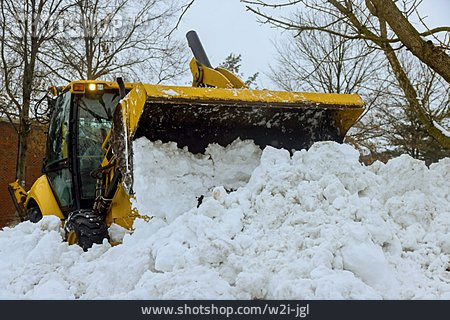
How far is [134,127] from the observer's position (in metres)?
3.65

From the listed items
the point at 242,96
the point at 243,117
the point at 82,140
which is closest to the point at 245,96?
the point at 242,96

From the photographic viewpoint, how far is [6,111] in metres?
9.05

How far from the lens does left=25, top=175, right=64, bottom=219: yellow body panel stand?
4.79 m

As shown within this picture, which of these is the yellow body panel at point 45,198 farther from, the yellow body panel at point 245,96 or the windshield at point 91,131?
the yellow body panel at point 245,96

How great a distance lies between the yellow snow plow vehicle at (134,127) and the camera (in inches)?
147

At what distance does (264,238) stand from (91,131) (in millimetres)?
2494

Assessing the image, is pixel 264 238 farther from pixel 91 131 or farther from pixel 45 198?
pixel 45 198

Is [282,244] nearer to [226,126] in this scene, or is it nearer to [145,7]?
[226,126]

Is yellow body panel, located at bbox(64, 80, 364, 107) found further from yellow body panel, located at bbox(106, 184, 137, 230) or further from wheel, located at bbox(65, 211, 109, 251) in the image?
wheel, located at bbox(65, 211, 109, 251)

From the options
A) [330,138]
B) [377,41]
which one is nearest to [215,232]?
[330,138]

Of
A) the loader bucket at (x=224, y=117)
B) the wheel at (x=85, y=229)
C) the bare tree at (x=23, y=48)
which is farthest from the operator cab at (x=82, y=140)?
the bare tree at (x=23, y=48)

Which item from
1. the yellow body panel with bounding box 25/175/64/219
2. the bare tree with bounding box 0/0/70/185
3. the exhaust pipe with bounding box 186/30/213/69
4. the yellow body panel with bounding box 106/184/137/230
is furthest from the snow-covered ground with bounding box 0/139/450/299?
the bare tree with bounding box 0/0/70/185
